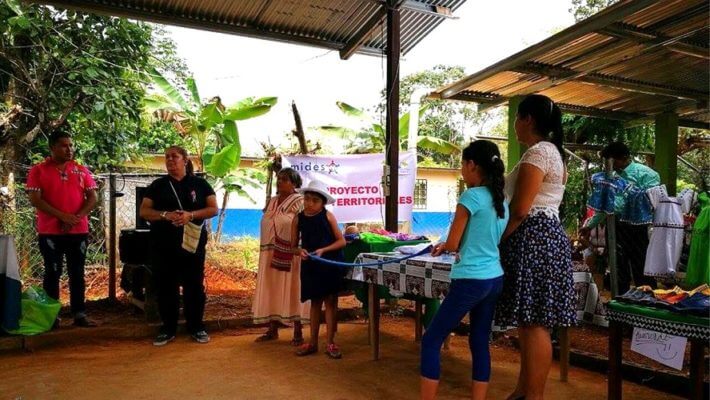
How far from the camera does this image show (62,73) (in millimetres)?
6516

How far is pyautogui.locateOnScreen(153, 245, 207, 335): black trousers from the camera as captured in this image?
4.72m

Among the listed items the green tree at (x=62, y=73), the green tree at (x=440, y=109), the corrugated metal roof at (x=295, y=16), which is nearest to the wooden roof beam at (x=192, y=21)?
the corrugated metal roof at (x=295, y=16)

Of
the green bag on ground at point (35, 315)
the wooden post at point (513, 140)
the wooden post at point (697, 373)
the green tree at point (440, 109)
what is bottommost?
the green bag on ground at point (35, 315)

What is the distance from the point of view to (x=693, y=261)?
4520 mm

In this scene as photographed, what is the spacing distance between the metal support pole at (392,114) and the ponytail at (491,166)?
10.6ft

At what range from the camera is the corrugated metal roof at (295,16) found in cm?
563

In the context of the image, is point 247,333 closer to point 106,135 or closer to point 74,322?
point 74,322

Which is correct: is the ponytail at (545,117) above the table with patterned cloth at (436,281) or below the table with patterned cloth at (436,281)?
above

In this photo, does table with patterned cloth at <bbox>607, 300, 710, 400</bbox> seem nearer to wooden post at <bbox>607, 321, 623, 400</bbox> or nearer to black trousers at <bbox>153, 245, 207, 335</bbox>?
wooden post at <bbox>607, 321, 623, 400</bbox>

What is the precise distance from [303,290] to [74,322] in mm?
2438

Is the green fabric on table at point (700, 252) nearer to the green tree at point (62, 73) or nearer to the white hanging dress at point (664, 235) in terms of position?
Result: the white hanging dress at point (664, 235)

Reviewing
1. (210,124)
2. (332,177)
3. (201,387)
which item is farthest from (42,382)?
(210,124)

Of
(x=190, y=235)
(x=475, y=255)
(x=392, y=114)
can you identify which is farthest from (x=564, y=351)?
(x=392, y=114)

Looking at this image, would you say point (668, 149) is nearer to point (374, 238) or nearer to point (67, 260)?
point (374, 238)
